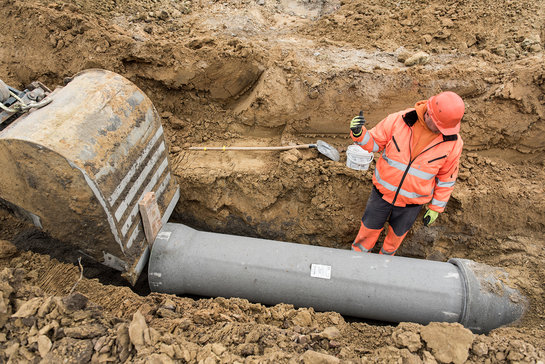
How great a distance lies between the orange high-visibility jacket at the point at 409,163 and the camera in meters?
3.13

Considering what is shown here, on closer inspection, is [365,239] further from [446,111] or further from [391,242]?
[446,111]

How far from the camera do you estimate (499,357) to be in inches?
96.7

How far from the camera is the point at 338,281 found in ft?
10.6

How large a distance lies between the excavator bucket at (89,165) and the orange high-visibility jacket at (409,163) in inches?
76.7

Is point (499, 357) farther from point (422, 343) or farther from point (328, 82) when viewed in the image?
point (328, 82)

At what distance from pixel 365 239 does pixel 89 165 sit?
2829 millimetres

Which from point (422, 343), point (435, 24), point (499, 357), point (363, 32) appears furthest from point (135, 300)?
point (435, 24)

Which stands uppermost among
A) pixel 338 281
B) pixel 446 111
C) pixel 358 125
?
pixel 446 111

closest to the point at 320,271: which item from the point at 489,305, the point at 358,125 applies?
the point at 358,125

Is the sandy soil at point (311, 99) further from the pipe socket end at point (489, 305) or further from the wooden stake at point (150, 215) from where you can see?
the wooden stake at point (150, 215)

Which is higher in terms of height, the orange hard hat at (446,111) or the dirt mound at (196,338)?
the orange hard hat at (446,111)

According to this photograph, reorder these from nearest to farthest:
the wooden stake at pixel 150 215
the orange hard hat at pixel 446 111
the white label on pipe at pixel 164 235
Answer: the orange hard hat at pixel 446 111, the wooden stake at pixel 150 215, the white label on pipe at pixel 164 235

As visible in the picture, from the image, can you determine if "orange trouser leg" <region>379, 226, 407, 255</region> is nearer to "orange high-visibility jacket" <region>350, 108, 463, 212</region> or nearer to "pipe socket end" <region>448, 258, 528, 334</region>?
"orange high-visibility jacket" <region>350, 108, 463, 212</region>

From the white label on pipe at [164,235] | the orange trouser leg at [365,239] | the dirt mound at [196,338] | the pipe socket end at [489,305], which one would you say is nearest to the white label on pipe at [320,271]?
the dirt mound at [196,338]
